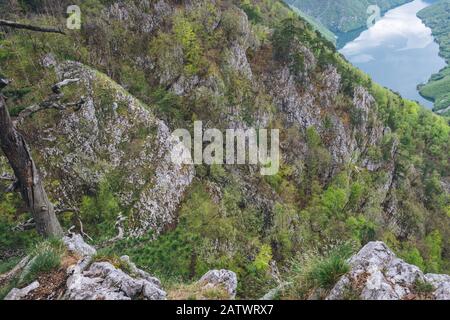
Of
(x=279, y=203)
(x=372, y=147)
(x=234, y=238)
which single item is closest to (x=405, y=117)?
(x=372, y=147)

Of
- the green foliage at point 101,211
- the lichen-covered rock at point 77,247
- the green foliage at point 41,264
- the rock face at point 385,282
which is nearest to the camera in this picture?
the rock face at point 385,282

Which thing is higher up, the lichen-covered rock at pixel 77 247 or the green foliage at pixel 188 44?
the green foliage at pixel 188 44

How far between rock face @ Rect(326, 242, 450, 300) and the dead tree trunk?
757 cm

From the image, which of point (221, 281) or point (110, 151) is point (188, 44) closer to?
point (110, 151)

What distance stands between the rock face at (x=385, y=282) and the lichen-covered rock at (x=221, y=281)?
273 centimetres

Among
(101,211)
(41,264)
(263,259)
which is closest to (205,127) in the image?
(263,259)

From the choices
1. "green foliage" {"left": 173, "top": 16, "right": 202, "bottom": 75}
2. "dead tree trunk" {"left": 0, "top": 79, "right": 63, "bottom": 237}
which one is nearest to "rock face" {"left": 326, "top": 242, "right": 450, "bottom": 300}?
"dead tree trunk" {"left": 0, "top": 79, "right": 63, "bottom": 237}

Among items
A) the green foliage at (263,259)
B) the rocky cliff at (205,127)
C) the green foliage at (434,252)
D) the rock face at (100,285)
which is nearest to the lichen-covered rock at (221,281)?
the rock face at (100,285)

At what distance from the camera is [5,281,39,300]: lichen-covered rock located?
7722 mm

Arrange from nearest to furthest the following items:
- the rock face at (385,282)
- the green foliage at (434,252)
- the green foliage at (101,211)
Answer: the rock face at (385,282), the green foliage at (101,211), the green foliage at (434,252)

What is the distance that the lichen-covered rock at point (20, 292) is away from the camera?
7722 mm

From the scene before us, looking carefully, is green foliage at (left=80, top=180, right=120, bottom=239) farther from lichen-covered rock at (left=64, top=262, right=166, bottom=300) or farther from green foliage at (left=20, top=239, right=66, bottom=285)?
lichen-covered rock at (left=64, top=262, right=166, bottom=300)

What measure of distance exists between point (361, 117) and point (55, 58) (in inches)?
1811

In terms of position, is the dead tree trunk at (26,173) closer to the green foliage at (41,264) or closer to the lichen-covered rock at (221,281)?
the green foliage at (41,264)
